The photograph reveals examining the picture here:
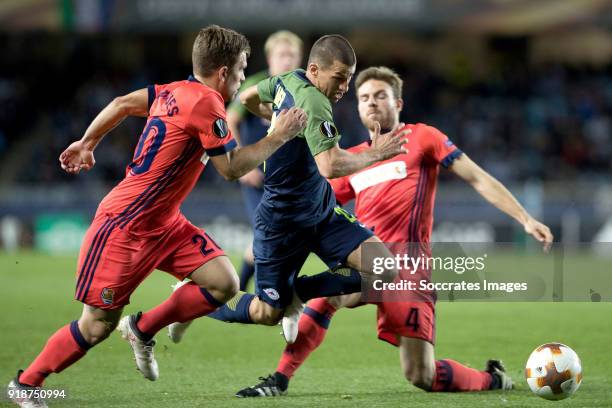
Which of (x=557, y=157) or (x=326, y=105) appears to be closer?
(x=326, y=105)

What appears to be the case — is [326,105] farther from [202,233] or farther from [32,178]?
[32,178]

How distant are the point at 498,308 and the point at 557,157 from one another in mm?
10211

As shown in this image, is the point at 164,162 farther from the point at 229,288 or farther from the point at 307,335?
the point at 307,335

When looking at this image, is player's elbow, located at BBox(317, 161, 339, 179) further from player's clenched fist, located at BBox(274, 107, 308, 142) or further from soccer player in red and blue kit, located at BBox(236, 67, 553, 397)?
soccer player in red and blue kit, located at BBox(236, 67, 553, 397)

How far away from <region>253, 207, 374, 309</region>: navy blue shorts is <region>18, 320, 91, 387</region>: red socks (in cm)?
111

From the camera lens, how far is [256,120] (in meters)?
9.03

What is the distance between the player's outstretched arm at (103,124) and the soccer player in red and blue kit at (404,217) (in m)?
1.37

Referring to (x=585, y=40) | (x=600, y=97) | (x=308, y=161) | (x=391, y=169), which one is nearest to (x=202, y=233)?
(x=308, y=161)

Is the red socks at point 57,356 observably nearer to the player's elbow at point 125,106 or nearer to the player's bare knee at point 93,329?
the player's bare knee at point 93,329

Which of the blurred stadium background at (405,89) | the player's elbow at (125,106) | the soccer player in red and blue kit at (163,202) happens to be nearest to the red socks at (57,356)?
the soccer player in red and blue kit at (163,202)

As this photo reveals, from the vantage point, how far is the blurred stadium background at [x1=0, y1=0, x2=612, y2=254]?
56.9 feet

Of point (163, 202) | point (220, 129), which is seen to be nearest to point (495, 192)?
point (220, 129)

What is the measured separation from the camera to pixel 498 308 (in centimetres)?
1112

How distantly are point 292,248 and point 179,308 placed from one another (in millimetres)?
718
